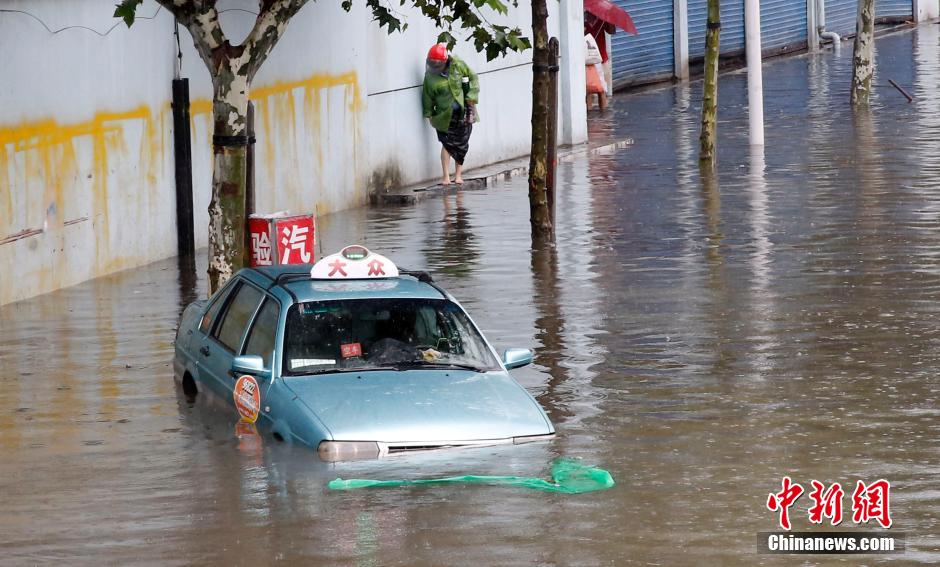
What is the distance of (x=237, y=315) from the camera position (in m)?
11.0

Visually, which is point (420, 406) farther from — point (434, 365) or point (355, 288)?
point (355, 288)

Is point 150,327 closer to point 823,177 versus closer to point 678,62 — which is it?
point 823,177

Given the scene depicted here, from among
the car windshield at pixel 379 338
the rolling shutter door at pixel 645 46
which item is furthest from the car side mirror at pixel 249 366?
the rolling shutter door at pixel 645 46

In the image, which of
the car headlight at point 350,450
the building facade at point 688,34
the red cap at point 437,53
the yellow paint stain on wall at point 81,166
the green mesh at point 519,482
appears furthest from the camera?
the building facade at point 688,34

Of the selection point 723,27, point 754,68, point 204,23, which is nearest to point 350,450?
point 204,23

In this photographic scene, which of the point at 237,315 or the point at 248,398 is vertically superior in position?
the point at 237,315

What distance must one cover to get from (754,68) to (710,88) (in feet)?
4.64

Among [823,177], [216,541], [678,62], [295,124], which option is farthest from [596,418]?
[678,62]

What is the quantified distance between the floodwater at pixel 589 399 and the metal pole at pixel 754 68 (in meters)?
3.43

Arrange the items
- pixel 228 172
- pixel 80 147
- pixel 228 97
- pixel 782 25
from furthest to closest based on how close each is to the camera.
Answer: pixel 782 25 → pixel 80 147 → pixel 228 172 → pixel 228 97

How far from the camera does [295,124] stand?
2130 cm

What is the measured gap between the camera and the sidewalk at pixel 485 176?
23.5 meters

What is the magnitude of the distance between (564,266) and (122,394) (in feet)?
21.1

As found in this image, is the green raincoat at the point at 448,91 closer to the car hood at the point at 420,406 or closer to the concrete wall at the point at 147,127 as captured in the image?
the concrete wall at the point at 147,127
